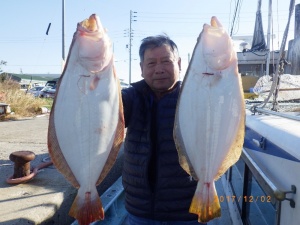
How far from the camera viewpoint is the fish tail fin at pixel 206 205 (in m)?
1.65

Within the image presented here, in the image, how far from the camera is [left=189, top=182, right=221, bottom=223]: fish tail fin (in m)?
1.65

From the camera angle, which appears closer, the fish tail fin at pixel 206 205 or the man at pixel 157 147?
the fish tail fin at pixel 206 205

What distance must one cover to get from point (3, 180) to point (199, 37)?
323 cm

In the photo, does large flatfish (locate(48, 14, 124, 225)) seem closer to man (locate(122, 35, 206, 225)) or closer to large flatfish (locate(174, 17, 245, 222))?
large flatfish (locate(174, 17, 245, 222))

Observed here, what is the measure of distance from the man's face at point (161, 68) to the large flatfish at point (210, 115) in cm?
48

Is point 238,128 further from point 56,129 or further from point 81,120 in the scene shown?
point 56,129

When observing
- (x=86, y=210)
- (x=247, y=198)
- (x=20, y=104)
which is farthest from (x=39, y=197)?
(x=20, y=104)

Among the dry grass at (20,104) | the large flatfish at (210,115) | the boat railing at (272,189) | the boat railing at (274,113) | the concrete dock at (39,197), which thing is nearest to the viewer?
the large flatfish at (210,115)

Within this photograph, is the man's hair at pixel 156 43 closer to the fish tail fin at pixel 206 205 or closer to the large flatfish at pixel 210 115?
the large flatfish at pixel 210 115

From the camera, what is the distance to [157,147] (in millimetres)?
2223

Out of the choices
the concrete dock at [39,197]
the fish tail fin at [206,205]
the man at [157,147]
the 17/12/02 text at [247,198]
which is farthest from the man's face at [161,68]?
the concrete dock at [39,197]

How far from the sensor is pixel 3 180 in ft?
12.7

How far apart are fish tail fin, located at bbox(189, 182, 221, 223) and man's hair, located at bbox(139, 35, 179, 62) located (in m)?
0.95

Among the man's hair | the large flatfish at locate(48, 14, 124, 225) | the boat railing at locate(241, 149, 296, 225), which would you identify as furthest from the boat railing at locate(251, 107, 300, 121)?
the large flatfish at locate(48, 14, 124, 225)
